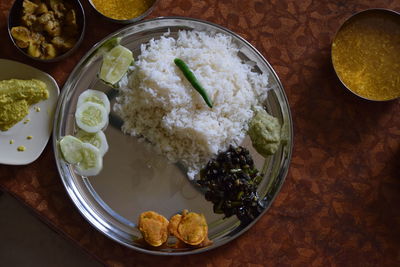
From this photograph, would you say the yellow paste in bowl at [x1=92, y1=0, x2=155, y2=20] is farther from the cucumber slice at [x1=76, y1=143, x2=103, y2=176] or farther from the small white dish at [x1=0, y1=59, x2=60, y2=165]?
the cucumber slice at [x1=76, y1=143, x2=103, y2=176]

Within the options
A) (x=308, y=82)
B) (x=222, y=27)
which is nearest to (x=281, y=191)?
(x=308, y=82)

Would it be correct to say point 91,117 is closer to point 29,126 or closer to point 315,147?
point 29,126

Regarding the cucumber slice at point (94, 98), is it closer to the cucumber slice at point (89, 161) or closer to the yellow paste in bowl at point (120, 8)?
the cucumber slice at point (89, 161)

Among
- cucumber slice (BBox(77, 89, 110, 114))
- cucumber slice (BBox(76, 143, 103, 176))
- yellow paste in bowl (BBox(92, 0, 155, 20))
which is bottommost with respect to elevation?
cucumber slice (BBox(76, 143, 103, 176))

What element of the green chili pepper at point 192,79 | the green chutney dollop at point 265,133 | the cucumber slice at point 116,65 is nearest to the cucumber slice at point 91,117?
the cucumber slice at point 116,65

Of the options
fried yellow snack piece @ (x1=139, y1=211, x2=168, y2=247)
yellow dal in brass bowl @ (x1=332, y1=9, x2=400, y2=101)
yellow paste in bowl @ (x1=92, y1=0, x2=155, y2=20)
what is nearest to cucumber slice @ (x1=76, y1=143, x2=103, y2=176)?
fried yellow snack piece @ (x1=139, y1=211, x2=168, y2=247)

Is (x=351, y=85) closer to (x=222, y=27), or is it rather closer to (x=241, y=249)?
(x=222, y=27)
